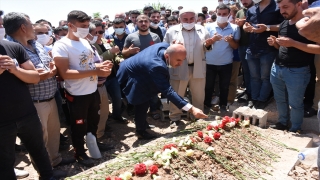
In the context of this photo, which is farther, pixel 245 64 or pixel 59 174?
pixel 245 64

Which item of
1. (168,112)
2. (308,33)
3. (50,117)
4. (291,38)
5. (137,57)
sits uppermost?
(308,33)

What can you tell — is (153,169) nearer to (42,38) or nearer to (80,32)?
(80,32)

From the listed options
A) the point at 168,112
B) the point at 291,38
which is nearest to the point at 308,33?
the point at 291,38

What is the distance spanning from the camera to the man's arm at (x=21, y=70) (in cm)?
269

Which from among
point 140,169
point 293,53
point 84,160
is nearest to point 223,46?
point 293,53

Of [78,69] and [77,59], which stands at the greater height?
[77,59]

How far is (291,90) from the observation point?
170 inches

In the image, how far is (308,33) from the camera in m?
2.07

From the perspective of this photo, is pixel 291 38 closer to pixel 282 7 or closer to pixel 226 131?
pixel 282 7

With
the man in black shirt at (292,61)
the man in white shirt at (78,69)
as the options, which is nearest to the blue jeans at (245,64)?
the man in black shirt at (292,61)

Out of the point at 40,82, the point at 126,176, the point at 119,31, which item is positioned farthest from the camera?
the point at 119,31

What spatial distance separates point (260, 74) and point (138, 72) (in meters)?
2.52

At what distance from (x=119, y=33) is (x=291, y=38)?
362 centimetres

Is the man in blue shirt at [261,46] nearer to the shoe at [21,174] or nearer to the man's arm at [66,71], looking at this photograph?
the man's arm at [66,71]
